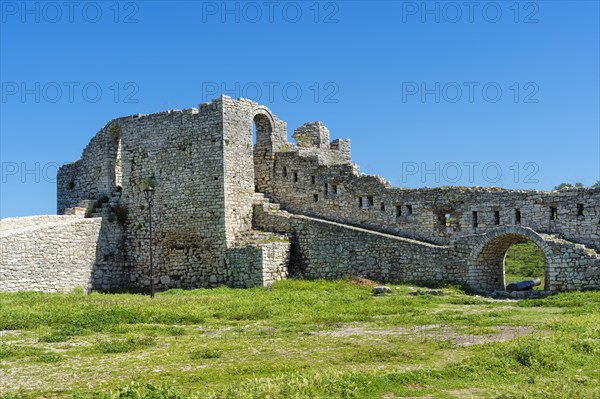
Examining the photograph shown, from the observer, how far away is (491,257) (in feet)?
79.6

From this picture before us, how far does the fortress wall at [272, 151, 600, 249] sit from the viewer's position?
22859 mm

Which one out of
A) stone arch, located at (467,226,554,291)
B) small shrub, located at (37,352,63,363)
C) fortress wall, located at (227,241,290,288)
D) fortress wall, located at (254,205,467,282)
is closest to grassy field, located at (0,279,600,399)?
small shrub, located at (37,352,63,363)

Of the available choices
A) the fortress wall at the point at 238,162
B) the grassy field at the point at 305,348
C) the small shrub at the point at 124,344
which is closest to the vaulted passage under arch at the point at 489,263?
the grassy field at the point at 305,348

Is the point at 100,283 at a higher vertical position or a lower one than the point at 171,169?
lower

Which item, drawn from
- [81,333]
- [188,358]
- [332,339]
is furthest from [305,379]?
[81,333]

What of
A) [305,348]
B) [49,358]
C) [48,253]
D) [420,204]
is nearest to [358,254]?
[420,204]

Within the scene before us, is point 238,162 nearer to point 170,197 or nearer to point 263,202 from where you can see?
point 263,202

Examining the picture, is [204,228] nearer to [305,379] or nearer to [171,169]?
[171,169]

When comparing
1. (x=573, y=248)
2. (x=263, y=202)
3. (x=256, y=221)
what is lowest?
(x=573, y=248)

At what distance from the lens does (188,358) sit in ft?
38.4

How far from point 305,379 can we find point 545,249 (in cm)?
1550

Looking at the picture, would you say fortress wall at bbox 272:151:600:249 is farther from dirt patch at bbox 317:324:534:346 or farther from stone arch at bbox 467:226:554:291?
dirt patch at bbox 317:324:534:346

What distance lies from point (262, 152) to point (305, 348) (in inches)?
770

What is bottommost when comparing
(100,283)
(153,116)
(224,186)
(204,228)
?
(100,283)
